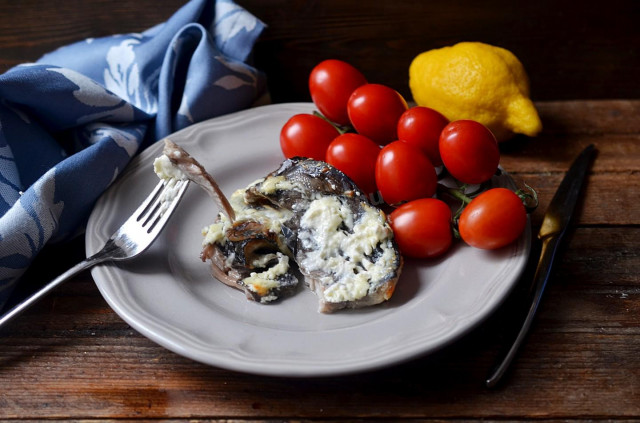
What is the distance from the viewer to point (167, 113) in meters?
2.01

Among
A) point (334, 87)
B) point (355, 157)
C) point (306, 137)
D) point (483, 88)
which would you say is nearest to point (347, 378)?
point (355, 157)

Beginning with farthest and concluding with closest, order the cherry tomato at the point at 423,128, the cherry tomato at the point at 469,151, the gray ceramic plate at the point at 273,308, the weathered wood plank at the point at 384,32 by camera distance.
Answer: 1. the weathered wood plank at the point at 384,32
2. the cherry tomato at the point at 423,128
3. the cherry tomato at the point at 469,151
4. the gray ceramic plate at the point at 273,308

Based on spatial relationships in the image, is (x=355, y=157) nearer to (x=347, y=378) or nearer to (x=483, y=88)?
(x=483, y=88)

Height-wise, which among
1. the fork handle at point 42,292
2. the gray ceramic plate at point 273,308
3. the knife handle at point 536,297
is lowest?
the knife handle at point 536,297

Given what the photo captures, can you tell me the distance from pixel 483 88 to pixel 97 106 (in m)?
1.17

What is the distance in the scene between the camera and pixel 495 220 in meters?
1.45

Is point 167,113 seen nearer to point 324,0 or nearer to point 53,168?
point 53,168

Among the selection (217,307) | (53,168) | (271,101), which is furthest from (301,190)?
(271,101)

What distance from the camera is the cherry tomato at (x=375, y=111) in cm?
181

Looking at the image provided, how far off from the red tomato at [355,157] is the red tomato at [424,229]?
0.23 m

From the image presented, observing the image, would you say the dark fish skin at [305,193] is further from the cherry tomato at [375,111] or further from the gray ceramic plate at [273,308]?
the cherry tomato at [375,111]

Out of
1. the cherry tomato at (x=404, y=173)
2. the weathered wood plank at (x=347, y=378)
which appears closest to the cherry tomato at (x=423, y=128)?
the cherry tomato at (x=404, y=173)

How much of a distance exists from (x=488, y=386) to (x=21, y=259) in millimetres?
1135

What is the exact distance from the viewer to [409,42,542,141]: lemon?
193 cm
